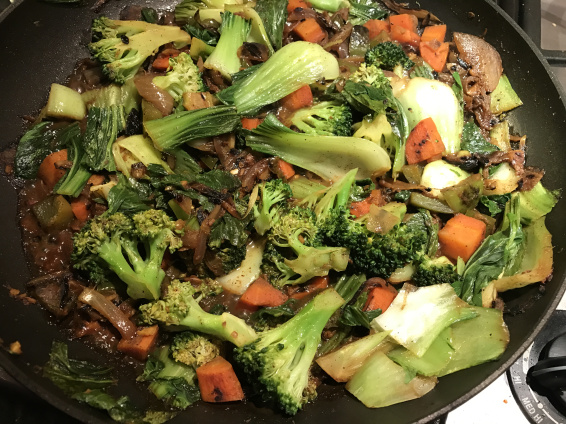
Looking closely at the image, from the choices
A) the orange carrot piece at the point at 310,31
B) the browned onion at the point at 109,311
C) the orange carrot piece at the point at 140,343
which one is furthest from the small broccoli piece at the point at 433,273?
the orange carrot piece at the point at 310,31

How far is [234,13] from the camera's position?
310 cm

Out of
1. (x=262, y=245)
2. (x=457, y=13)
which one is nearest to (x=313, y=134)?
(x=262, y=245)

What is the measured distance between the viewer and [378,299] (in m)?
2.61

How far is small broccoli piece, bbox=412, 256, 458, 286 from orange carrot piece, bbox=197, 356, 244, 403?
3.89ft

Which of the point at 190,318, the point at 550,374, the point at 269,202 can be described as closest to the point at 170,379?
the point at 190,318

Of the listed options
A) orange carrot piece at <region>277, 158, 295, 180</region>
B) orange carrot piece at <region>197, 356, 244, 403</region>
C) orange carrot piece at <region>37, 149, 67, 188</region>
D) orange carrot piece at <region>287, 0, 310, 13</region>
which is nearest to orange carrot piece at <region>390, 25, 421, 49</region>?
orange carrot piece at <region>287, 0, 310, 13</region>

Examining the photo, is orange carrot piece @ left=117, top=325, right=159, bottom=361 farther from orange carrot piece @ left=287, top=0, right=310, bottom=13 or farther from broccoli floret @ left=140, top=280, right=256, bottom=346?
orange carrot piece @ left=287, top=0, right=310, bottom=13

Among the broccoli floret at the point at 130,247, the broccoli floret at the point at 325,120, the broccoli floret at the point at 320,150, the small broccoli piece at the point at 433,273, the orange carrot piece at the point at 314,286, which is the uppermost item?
the broccoli floret at the point at 325,120

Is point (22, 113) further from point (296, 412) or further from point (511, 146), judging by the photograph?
point (511, 146)

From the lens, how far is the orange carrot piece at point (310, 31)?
10.8 ft

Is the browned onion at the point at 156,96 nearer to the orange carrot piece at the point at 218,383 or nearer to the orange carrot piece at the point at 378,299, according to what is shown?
the orange carrot piece at the point at 218,383

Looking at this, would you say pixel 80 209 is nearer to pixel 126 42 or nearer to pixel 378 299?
pixel 126 42

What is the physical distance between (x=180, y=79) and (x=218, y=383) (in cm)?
182

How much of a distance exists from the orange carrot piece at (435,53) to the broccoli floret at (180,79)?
1.74 metres
